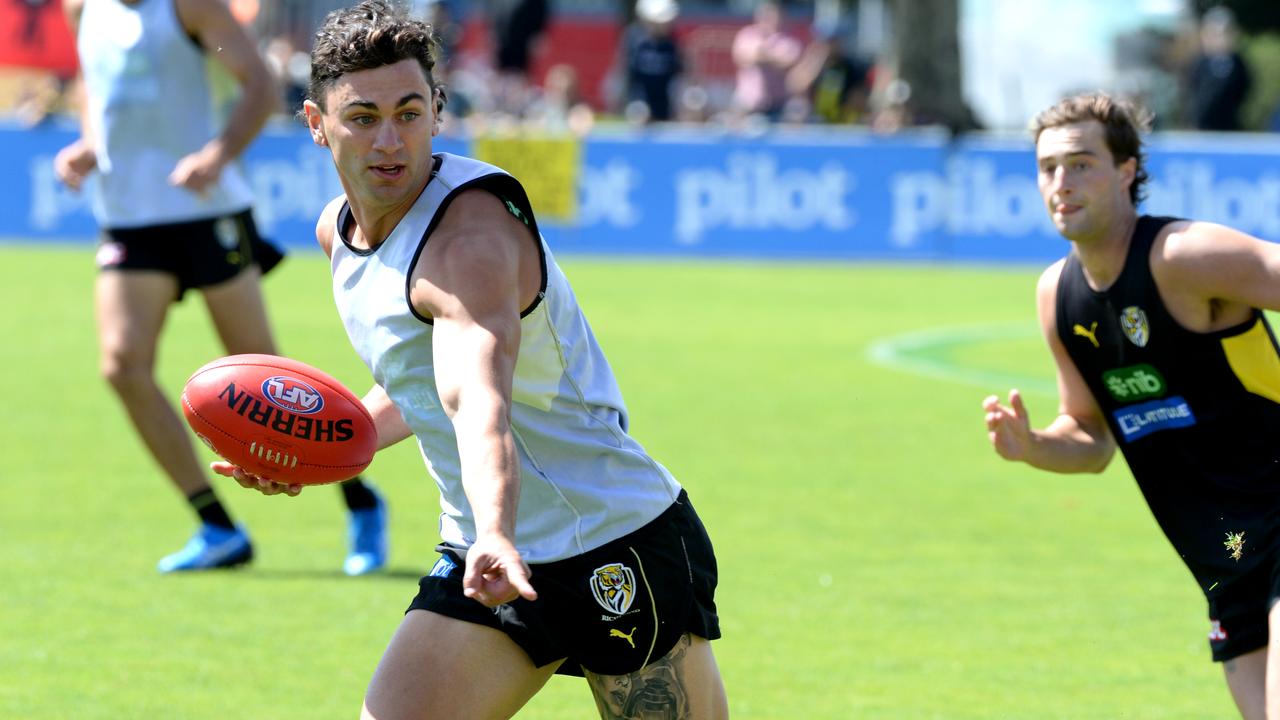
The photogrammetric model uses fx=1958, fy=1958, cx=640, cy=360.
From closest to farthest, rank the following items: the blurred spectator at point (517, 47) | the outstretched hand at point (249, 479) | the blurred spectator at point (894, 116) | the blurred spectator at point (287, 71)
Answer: the outstretched hand at point (249, 479) < the blurred spectator at point (894, 116) < the blurred spectator at point (287, 71) < the blurred spectator at point (517, 47)

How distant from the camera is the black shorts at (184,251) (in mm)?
7809

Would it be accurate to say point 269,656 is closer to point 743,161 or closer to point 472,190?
point 472,190

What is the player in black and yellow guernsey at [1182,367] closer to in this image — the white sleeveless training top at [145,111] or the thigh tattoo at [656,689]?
the thigh tattoo at [656,689]

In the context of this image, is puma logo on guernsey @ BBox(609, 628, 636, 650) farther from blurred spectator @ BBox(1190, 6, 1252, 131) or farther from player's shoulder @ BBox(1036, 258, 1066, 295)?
blurred spectator @ BBox(1190, 6, 1252, 131)

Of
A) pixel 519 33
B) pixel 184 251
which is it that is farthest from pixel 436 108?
pixel 519 33

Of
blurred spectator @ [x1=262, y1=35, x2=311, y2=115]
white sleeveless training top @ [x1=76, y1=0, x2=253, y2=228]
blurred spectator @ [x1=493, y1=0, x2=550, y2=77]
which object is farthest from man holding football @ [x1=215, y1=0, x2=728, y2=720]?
blurred spectator @ [x1=493, y1=0, x2=550, y2=77]

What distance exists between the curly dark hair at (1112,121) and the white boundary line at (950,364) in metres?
7.77

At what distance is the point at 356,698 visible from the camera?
243 inches

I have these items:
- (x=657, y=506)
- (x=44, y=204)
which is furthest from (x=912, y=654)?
(x=44, y=204)

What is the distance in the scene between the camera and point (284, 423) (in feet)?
15.4

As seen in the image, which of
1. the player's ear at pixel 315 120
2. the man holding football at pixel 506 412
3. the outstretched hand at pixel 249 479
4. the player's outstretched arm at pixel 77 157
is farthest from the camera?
the player's outstretched arm at pixel 77 157

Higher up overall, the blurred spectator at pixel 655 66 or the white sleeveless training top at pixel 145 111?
the white sleeveless training top at pixel 145 111

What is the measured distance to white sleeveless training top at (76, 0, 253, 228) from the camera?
7.87 m

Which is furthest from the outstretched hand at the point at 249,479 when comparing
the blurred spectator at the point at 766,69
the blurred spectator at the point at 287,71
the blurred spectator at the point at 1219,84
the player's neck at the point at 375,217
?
the blurred spectator at the point at 1219,84
